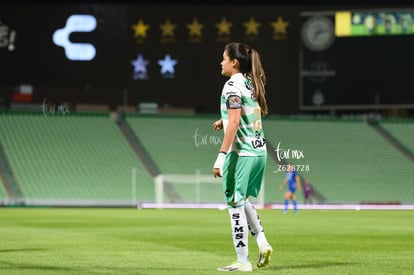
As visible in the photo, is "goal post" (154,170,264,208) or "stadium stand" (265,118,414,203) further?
"goal post" (154,170,264,208)

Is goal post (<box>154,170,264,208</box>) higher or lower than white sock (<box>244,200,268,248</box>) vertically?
lower

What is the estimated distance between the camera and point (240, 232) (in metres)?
9.96

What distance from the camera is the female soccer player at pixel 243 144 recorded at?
9922mm

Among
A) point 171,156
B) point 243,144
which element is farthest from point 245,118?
point 171,156

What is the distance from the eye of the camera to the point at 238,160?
9.95m

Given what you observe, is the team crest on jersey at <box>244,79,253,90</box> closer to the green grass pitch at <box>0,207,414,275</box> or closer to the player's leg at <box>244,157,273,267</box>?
the player's leg at <box>244,157,273,267</box>

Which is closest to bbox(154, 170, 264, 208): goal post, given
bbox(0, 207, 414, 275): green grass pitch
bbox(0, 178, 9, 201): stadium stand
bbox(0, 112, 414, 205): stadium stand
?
bbox(0, 112, 414, 205): stadium stand

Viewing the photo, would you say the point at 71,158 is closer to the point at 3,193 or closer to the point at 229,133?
the point at 3,193

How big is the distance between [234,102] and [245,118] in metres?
0.30

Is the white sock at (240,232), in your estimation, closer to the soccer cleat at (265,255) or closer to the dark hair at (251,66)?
the soccer cleat at (265,255)

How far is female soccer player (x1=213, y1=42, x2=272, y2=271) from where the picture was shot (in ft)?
32.6

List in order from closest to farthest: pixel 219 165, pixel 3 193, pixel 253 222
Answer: pixel 219 165 < pixel 253 222 < pixel 3 193

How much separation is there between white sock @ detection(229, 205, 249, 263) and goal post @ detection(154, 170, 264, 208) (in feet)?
121

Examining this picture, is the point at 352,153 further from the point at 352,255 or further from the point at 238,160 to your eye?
the point at 238,160
